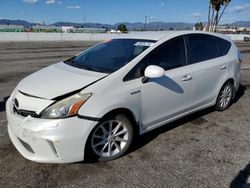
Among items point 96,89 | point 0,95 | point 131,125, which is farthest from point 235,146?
point 0,95

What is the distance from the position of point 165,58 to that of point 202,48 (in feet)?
3.54

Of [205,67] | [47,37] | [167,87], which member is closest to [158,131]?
[167,87]

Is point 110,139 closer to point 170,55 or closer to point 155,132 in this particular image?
point 155,132

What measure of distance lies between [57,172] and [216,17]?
4892 cm

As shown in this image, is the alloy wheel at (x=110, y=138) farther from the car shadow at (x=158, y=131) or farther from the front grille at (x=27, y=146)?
the front grille at (x=27, y=146)

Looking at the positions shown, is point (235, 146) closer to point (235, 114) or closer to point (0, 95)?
point (235, 114)

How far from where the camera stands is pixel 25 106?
3309 millimetres

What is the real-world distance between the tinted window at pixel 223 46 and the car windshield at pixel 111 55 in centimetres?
187

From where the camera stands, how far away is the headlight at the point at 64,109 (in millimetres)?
3160

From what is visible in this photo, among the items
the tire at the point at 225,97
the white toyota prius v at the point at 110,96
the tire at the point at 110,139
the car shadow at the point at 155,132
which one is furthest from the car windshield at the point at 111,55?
the tire at the point at 225,97

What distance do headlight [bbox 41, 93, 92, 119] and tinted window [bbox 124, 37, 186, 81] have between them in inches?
30.1

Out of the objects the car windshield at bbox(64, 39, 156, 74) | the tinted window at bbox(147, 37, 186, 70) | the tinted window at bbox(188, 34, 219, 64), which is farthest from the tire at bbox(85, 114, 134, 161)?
the tinted window at bbox(188, 34, 219, 64)

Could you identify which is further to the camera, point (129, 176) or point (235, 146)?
point (235, 146)

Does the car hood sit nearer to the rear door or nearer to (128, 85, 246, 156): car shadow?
(128, 85, 246, 156): car shadow
